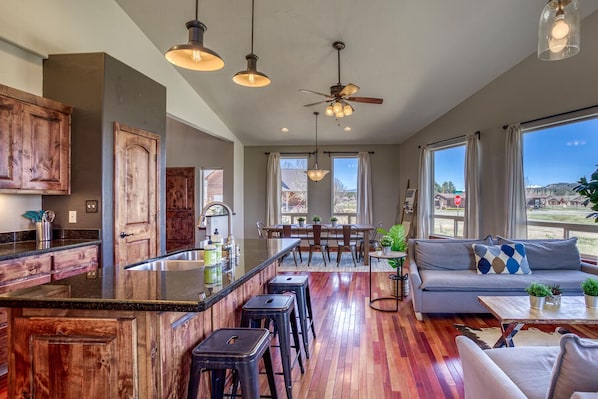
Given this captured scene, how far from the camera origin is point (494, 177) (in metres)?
5.52

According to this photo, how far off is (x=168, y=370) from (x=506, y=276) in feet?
12.1

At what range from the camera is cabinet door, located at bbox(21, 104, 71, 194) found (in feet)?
9.64

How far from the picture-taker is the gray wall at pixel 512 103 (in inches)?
161

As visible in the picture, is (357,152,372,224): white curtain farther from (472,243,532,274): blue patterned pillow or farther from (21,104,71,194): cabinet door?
(21,104,71,194): cabinet door

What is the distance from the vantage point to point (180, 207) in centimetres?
815

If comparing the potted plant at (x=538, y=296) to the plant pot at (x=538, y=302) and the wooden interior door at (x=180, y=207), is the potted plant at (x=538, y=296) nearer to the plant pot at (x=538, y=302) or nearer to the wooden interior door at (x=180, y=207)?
the plant pot at (x=538, y=302)

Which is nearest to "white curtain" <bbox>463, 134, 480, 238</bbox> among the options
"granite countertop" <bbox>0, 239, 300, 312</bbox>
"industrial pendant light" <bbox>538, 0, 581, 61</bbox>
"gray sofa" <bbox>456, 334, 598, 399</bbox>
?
"gray sofa" <bbox>456, 334, 598, 399</bbox>

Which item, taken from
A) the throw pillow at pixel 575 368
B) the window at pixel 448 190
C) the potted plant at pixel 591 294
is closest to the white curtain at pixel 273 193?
the window at pixel 448 190

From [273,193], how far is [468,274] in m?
5.49

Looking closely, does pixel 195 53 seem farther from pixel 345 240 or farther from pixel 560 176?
pixel 560 176

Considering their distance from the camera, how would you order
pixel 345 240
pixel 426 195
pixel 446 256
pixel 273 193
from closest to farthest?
pixel 446 256
pixel 345 240
pixel 426 195
pixel 273 193

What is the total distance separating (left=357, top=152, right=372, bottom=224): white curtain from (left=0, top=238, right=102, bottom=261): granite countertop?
20.6ft

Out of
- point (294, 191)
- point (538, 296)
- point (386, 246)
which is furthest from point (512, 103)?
point (294, 191)

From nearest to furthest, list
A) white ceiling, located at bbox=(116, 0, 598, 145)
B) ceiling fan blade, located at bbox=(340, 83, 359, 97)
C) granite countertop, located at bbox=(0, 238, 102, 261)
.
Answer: granite countertop, located at bbox=(0, 238, 102, 261), ceiling fan blade, located at bbox=(340, 83, 359, 97), white ceiling, located at bbox=(116, 0, 598, 145)
